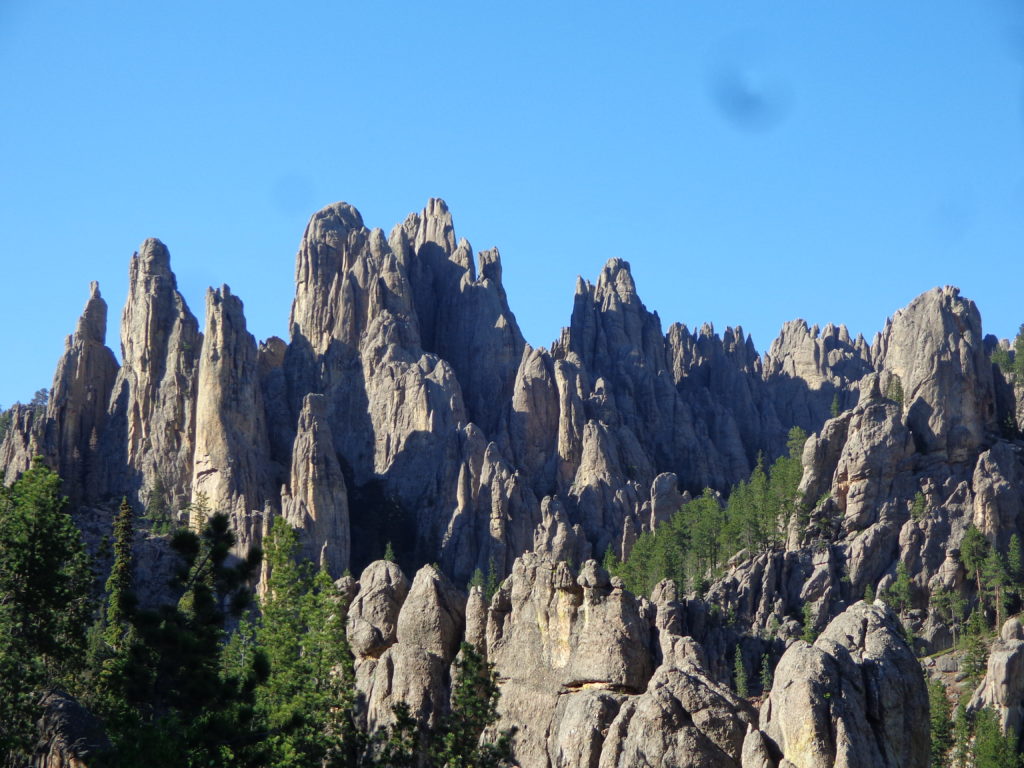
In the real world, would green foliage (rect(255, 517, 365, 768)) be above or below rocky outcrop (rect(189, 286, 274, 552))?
below

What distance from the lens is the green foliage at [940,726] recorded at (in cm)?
8319

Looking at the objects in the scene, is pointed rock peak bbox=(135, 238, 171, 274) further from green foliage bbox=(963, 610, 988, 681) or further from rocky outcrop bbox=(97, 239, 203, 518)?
green foliage bbox=(963, 610, 988, 681)

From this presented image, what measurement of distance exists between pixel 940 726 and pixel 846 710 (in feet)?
113

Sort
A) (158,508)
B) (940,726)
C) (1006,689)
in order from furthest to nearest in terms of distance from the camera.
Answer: (158,508) → (1006,689) → (940,726)

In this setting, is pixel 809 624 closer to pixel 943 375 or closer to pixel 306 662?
pixel 943 375

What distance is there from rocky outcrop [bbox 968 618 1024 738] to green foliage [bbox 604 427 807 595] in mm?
29697

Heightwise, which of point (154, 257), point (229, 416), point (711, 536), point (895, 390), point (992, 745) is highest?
point (154, 257)

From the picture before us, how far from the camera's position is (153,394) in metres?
149

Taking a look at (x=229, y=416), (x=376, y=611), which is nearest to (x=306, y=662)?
(x=376, y=611)

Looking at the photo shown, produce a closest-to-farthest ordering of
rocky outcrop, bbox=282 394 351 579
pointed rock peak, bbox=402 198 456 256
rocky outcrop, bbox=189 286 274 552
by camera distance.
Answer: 1. rocky outcrop, bbox=282 394 351 579
2. rocky outcrop, bbox=189 286 274 552
3. pointed rock peak, bbox=402 198 456 256

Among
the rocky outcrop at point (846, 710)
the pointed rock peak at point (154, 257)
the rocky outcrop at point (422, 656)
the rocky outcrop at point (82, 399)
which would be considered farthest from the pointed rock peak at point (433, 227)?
the rocky outcrop at point (846, 710)

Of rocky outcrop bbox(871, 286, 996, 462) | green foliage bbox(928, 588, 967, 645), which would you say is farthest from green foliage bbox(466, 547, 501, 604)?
green foliage bbox(928, 588, 967, 645)

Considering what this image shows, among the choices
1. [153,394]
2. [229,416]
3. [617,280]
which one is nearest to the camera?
[229,416]

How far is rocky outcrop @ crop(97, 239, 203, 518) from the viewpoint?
14438cm
